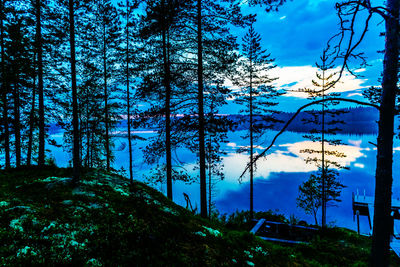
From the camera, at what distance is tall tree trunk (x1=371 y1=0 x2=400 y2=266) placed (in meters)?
3.12

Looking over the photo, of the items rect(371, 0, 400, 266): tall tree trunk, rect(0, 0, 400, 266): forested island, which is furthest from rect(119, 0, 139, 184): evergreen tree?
rect(371, 0, 400, 266): tall tree trunk

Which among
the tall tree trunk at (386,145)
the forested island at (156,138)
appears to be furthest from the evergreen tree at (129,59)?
the tall tree trunk at (386,145)

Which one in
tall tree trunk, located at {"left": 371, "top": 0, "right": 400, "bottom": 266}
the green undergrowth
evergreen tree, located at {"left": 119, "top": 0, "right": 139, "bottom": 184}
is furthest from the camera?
evergreen tree, located at {"left": 119, "top": 0, "right": 139, "bottom": 184}

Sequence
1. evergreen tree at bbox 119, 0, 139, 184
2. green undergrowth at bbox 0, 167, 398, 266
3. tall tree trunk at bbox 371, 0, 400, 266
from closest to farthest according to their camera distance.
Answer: tall tree trunk at bbox 371, 0, 400, 266, green undergrowth at bbox 0, 167, 398, 266, evergreen tree at bbox 119, 0, 139, 184

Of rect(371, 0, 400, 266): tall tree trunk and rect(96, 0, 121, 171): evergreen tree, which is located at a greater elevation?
rect(96, 0, 121, 171): evergreen tree

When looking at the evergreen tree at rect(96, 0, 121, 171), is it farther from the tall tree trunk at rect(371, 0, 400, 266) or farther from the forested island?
the tall tree trunk at rect(371, 0, 400, 266)

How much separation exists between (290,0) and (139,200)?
8.24 meters

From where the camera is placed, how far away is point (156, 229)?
17.3 feet

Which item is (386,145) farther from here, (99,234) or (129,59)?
(129,59)

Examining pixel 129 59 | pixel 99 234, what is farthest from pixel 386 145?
pixel 129 59

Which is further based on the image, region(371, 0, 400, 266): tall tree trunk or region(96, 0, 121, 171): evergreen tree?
region(96, 0, 121, 171): evergreen tree

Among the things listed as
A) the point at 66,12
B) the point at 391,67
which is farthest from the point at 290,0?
the point at 66,12

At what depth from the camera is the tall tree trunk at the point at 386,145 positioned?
10.2ft

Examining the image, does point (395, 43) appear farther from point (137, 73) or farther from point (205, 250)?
point (137, 73)
